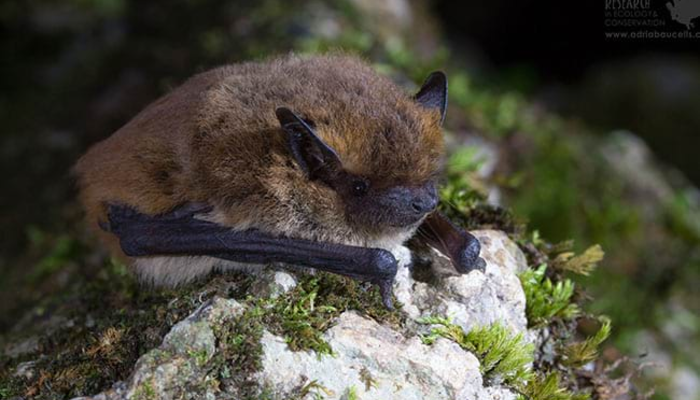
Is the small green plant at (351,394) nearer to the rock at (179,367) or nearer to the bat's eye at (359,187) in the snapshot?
the rock at (179,367)

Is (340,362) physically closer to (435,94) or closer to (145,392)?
(145,392)

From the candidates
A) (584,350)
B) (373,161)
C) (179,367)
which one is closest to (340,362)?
(179,367)

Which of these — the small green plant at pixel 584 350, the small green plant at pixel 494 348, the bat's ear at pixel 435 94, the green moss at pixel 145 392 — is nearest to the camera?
the green moss at pixel 145 392

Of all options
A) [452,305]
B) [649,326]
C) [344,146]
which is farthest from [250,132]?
[649,326]

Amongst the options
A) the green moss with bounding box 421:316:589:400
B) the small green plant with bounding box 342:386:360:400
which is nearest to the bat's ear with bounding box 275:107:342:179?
the green moss with bounding box 421:316:589:400

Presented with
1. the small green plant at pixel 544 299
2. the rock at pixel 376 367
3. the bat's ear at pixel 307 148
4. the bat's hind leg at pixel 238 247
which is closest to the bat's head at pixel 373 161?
the bat's ear at pixel 307 148

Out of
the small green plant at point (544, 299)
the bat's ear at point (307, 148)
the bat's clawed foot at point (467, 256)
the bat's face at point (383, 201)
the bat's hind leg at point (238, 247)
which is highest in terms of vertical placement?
the bat's ear at point (307, 148)

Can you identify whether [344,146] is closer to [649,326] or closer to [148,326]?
[148,326]

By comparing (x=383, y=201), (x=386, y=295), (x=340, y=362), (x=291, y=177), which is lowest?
(x=340, y=362)
